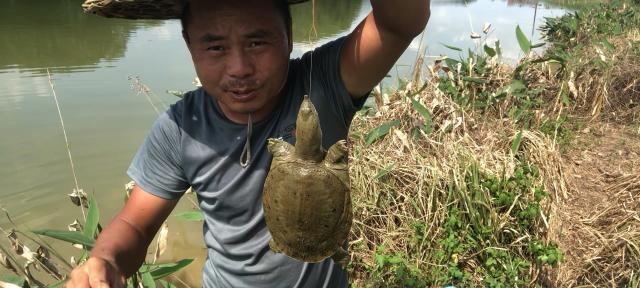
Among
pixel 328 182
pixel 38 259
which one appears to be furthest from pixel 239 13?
pixel 38 259

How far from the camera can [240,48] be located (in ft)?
4.58

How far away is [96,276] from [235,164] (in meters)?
0.60

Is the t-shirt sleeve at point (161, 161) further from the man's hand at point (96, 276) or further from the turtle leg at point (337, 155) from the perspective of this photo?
the turtle leg at point (337, 155)

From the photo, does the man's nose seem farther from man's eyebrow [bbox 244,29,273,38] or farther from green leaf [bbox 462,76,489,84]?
green leaf [bbox 462,76,489,84]

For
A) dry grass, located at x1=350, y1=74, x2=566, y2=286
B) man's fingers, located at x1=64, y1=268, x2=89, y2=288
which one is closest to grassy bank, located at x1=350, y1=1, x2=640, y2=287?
dry grass, located at x1=350, y1=74, x2=566, y2=286

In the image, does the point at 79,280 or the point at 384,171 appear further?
the point at 384,171

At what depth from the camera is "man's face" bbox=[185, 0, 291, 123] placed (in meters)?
1.38

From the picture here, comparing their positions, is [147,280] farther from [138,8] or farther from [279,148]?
[138,8]

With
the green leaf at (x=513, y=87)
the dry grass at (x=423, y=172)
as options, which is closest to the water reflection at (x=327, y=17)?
the green leaf at (x=513, y=87)

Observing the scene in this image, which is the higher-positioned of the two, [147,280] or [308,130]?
[308,130]

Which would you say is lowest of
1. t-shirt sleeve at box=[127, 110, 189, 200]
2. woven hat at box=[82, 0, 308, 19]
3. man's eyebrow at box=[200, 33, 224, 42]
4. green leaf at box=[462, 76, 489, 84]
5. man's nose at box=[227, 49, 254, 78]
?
green leaf at box=[462, 76, 489, 84]

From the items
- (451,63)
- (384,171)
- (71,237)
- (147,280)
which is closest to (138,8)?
(71,237)

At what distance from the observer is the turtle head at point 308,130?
1312 mm

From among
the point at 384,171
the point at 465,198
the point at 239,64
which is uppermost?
the point at 239,64
